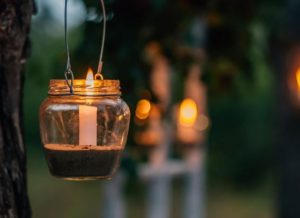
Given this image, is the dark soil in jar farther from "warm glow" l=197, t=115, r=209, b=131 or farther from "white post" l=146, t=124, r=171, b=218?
"warm glow" l=197, t=115, r=209, b=131

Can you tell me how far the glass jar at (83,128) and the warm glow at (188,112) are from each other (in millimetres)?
5489

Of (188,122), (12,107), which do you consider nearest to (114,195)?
(188,122)

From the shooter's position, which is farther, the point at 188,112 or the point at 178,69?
the point at 188,112

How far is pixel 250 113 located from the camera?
68.6 ft

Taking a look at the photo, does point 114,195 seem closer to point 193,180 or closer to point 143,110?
point 193,180

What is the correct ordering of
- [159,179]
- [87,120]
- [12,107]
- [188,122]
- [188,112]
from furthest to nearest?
1. [188,122]
2. [188,112]
3. [159,179]
4. [12,107]
5. [87,120]

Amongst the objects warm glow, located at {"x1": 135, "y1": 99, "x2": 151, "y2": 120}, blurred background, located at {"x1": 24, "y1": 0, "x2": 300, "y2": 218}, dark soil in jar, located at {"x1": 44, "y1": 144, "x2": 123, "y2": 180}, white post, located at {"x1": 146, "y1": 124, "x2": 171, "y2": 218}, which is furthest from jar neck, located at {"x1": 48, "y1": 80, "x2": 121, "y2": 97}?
white post, located at {"x1": 146, "y1": 124, "x2": 171, "y2": 218}

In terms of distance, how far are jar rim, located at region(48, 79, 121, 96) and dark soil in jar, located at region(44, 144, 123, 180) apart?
14cm

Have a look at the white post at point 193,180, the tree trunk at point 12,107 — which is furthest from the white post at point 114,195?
the tree trunk at point 12,107

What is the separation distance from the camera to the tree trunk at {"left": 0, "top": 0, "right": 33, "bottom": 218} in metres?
2.98

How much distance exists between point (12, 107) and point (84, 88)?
340 mm

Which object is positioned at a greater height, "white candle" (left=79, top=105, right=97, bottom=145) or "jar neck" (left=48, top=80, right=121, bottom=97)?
"jar neck" (left=48, top=80, right=121, bottom=97)

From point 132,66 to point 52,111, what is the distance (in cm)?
213

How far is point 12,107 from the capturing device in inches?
121
